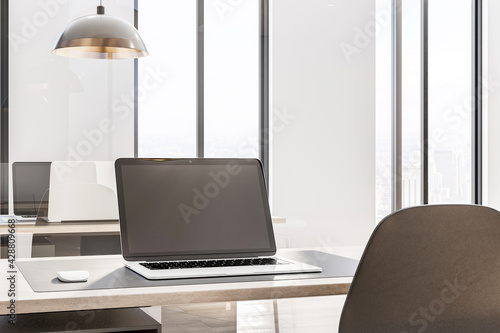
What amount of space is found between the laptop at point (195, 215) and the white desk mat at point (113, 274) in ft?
0.25

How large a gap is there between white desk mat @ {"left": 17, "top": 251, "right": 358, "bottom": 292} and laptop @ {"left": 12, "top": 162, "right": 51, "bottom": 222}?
1856 mm

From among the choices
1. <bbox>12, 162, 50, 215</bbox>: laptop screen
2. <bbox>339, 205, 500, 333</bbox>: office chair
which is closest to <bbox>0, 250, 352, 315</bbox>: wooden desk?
<bbox>339, 205, 500, 333</bbox>: office chair

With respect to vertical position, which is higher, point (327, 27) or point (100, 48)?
point (327, 27)

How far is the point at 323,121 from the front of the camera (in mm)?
5578

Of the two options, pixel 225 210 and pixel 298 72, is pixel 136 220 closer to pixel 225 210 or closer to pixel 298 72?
pixel 225 210

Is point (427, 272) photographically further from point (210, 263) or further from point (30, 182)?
point (30, 182)

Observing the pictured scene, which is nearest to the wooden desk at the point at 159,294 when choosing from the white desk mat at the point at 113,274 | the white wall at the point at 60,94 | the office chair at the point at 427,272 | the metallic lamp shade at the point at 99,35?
the white desk mat at the point at 113,274

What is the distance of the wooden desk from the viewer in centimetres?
124

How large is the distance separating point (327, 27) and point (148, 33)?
1621mm

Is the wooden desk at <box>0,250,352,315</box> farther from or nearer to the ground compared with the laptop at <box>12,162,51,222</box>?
nearer to the ground

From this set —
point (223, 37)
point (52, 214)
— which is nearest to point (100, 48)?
point (52, 214)

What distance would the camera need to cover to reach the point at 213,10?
17.3ft

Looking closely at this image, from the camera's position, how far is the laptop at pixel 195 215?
1719mm

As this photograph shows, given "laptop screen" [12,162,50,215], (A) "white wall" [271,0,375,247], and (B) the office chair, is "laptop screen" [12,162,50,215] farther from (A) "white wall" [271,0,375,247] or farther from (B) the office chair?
(B) the office chair
